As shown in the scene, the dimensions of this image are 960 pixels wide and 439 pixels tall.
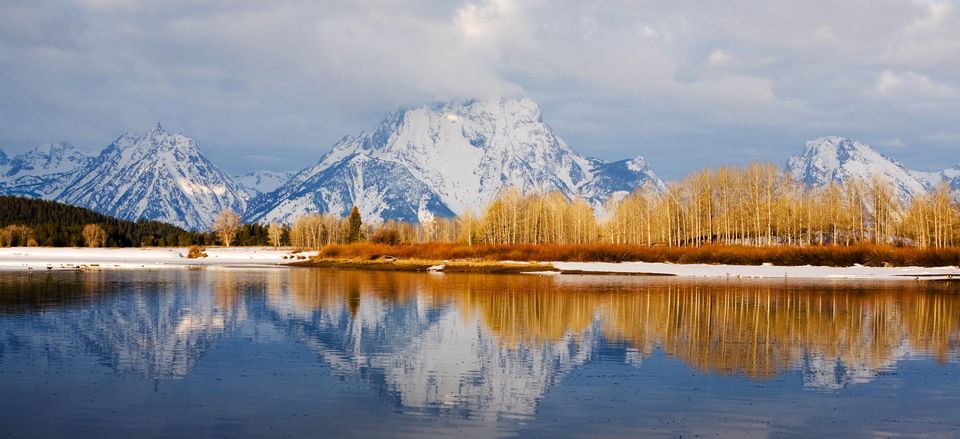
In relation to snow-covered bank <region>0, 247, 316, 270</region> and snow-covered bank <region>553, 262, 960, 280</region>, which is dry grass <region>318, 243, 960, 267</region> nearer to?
snow-covered bank <region>553, 262, 960, 280</region>

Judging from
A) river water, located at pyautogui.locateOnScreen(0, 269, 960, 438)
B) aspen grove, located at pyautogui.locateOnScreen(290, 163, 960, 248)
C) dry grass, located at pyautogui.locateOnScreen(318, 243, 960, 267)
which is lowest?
river water, located at pyautogui.locateOnScreen(0, 269, 960, 438)

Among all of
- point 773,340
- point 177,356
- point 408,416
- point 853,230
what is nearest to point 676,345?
point 773,340

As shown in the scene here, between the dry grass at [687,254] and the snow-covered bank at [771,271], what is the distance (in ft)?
9.41

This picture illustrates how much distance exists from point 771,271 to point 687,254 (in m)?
16.3

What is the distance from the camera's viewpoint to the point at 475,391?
18891 millimetres

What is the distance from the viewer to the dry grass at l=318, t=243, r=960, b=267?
80.9 metres

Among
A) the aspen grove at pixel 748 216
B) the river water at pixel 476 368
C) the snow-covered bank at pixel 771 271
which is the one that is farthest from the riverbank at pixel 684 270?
the aspen grove at pixel 748 216

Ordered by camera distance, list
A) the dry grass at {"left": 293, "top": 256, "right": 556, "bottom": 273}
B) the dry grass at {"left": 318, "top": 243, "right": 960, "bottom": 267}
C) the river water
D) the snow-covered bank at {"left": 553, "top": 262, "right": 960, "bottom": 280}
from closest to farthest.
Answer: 1. the river water
2. the snow-covered bank at {"left": 553, "top": 262, "right": 960, "bottom": 280}
3. the dry grass at {"left": 318, "top": 243, "right": 960, "bottom": 267}
4. the dry grass at {"left": 293, "top": 256, "right": 556, "bottom": 273}

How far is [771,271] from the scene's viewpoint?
7469 centimetres

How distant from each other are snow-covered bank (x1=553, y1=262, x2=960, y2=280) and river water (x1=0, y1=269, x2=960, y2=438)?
91.5 ft

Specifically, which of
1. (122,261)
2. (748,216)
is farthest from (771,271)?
(122,261)

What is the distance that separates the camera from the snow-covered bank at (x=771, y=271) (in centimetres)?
6919

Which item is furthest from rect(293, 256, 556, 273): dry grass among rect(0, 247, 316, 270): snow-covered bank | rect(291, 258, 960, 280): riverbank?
rect(0, 247, 316, 270): snow-covered bank

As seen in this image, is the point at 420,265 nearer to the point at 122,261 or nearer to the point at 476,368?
the point at 122,261
